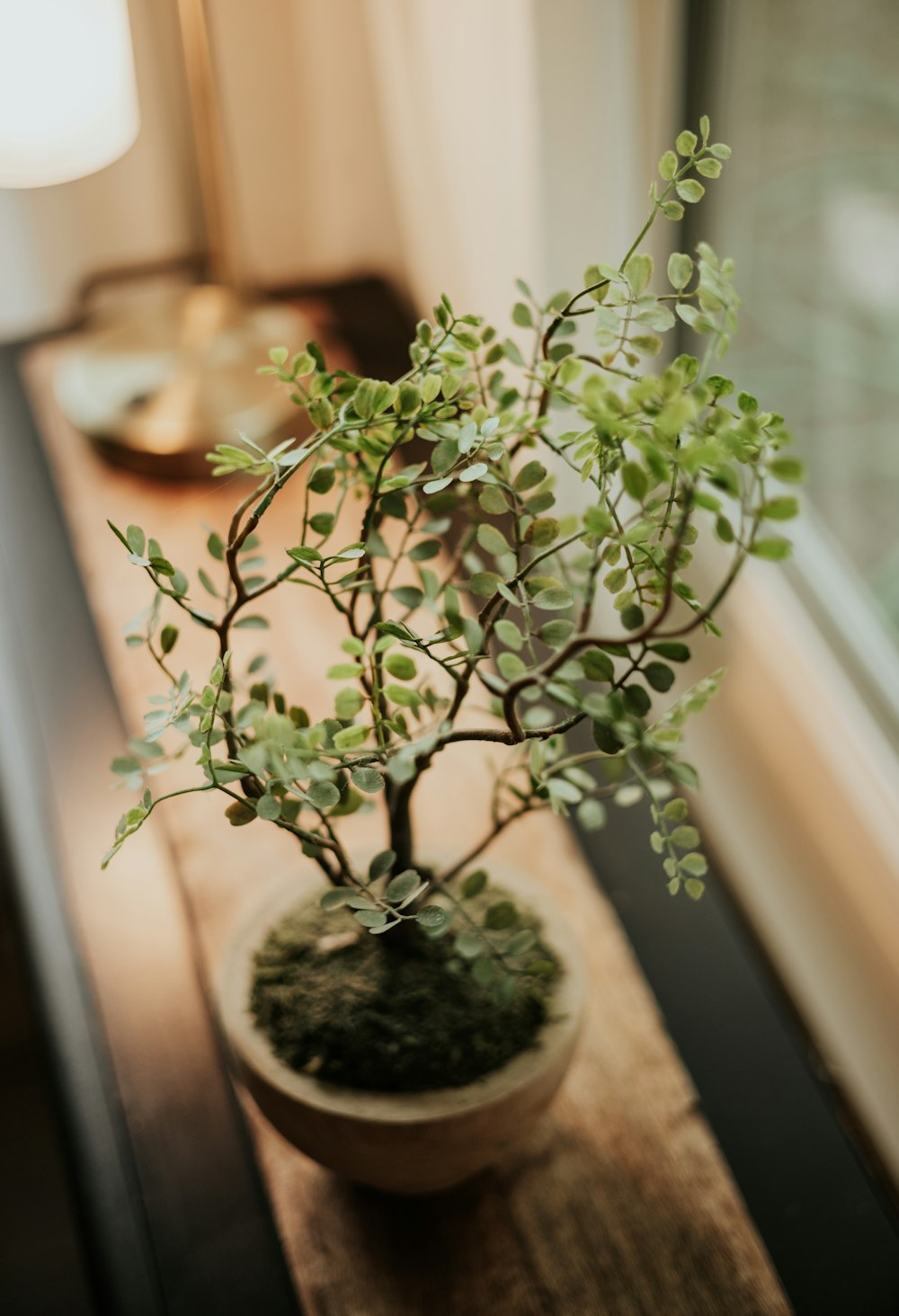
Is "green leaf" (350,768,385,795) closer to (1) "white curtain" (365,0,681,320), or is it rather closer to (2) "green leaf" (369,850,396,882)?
(2) "green leaf" (369,850,396,882)

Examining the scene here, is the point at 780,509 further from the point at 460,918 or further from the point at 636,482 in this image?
the point at 460,918

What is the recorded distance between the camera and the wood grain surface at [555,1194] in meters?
0.87

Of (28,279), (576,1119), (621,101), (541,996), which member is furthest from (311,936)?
(28,279)

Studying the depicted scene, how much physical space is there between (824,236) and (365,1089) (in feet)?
3.20

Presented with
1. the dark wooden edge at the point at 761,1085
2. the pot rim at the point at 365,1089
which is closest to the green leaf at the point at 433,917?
the pot rim at the point at 365,1089

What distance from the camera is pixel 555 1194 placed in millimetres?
919

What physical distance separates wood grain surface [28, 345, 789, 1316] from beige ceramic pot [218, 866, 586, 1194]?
0.27 feet

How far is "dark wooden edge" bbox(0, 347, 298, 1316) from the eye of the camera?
88 centimetres

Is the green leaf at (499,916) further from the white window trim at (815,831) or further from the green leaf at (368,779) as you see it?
the white window trim at (815,831)

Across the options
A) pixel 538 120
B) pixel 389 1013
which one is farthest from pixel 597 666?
pixel 538 120

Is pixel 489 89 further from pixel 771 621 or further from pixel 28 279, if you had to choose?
pixel 28 279

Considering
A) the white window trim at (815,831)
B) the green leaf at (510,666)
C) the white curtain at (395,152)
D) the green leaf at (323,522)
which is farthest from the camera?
the white curtain at (395,152)

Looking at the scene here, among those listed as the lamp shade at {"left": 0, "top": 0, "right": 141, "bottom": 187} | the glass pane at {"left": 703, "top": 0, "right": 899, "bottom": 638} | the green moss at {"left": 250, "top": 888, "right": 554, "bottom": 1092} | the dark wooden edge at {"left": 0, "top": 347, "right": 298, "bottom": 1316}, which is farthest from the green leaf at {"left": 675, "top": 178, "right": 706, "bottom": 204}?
the lamp shade at {"left": 0, "top": 0, "right": 141, "bottom": 187}

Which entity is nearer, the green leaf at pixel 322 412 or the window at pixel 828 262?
the green leaf at pixel 322 412
